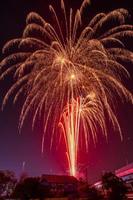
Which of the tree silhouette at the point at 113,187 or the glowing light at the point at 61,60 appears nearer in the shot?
the tree silhouette at the point at 113,187

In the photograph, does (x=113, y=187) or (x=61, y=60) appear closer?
(x=113, y=187)

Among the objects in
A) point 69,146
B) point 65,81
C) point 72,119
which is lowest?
point 69,146

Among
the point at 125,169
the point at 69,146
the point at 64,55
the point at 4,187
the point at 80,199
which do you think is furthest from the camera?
the point at 125,169

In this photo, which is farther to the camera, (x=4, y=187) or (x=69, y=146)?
(x=4, y=187)

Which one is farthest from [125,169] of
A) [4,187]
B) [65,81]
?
[65,81]

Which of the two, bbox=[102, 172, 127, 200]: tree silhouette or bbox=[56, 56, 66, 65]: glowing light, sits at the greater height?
bbox=[56, 56, 66, 65]: glowing light

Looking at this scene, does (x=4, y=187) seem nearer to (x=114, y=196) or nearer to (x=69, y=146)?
(x=69, y=146)

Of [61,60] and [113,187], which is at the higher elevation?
[61,60]

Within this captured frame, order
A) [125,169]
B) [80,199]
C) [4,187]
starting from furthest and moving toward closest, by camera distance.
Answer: [125,169] → [4,187] → [80,199]

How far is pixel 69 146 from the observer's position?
33.3 metres

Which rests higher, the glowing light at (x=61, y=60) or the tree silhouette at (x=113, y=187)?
the glowing light at (x=61, y=60)

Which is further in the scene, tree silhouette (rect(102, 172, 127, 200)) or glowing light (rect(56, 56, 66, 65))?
glowing light (rect(56, 56, 66, 65))

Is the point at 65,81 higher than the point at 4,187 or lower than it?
higher

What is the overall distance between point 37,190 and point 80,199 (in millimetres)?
3641
